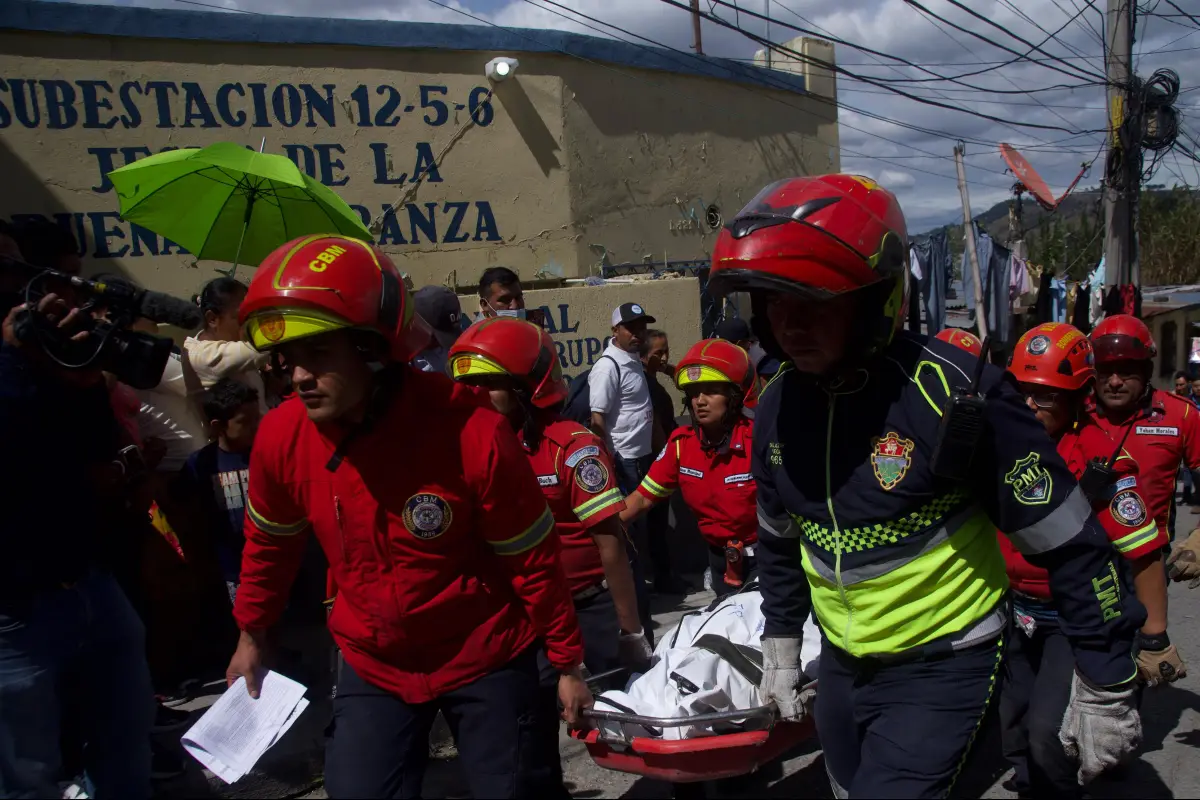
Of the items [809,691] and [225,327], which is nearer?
[809,691]

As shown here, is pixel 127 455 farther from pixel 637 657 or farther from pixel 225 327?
pixel 637 657

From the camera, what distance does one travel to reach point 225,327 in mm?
5113

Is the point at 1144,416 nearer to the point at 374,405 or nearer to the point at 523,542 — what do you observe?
the point at 523,542

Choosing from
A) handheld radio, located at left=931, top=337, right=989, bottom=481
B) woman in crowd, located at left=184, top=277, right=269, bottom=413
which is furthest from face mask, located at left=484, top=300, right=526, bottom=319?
handheld radio, located at left=931, top=337, right=989, bottom=481

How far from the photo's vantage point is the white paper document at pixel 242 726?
279 centimetres

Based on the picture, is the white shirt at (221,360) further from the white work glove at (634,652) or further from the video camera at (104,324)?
the white work glove at (634,652)

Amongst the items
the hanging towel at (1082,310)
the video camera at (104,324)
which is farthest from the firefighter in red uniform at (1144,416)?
the hanging towel at (1082,310)

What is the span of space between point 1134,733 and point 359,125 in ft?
25.8

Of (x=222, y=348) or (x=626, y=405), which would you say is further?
(x=626, y=405)

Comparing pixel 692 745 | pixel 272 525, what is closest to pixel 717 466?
pixel 692 745

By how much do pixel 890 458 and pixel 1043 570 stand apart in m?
1.58

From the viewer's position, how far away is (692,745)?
3.20 metres

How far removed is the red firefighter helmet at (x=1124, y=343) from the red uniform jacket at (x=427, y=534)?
9.75 feet

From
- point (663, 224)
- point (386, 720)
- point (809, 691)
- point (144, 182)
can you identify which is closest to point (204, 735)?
point (386, 720)
